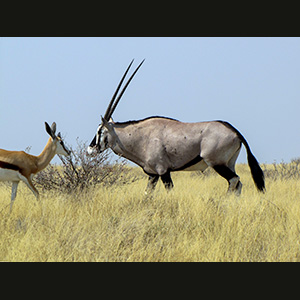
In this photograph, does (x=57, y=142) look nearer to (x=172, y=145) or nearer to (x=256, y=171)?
(x=172, y=145)

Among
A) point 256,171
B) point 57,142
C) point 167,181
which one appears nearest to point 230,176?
point 256,171

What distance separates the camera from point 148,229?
549cm

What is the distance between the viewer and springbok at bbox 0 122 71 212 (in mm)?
7230

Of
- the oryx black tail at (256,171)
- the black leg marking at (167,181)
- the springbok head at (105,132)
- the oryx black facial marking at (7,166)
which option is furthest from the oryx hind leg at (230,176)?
the oryx black facial marking at (7,166)

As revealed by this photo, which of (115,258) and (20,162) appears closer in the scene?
(115,258)

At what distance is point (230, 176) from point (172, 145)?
1.27 m

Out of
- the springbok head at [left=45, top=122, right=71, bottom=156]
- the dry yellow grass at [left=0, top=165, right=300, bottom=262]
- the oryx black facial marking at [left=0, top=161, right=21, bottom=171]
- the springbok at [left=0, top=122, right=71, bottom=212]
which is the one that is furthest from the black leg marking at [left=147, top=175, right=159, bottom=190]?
the oryx black facial marking at [left=0, top=161, right=21, bottom=171]

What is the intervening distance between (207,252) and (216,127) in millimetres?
4056

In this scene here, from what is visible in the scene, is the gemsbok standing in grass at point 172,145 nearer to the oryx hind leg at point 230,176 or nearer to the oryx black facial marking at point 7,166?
the oryx hind leg at point 230,176

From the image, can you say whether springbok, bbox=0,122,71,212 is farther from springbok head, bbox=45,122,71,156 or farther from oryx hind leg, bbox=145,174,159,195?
oryx hind leg, bbox=145,174,159,195

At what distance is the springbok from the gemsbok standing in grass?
1.09 meters

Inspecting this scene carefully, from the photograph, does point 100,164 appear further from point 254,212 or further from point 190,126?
point 254,212

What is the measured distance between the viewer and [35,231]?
541 cm
